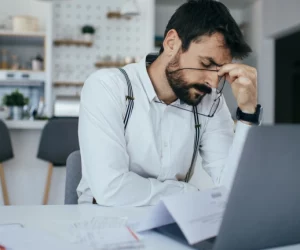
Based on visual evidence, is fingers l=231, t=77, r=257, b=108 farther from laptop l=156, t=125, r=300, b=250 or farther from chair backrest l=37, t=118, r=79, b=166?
chair backrest l=37, t=118, r=79, b=166

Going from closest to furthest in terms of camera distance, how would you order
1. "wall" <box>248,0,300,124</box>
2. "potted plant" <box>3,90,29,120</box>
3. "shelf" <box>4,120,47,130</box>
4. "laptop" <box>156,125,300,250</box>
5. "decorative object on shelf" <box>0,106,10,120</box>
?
"laptop" <box>156,125,300,250</box> → "shelf" <box>4,120,47,130</box> → "decorative object on shelf" <box>0,106,10,120</box> → "potted plant" <box>3,90,29,120</box> → "wall" <box>248,0,300,124</box>

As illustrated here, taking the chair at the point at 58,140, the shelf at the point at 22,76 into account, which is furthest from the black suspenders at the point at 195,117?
the shelf at the point at 22,76

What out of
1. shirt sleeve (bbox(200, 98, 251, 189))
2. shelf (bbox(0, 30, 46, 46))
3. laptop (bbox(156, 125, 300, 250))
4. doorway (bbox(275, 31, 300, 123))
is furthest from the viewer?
doorway (bbox(275, 31, 300, 123))

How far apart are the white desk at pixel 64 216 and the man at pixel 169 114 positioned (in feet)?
0.33

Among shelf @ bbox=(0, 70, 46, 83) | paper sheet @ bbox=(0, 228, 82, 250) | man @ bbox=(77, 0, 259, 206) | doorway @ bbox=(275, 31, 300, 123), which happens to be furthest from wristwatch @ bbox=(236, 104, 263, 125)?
doorway @ bbox=(275, 31, 300, 123)

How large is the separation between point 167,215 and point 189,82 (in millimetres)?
682

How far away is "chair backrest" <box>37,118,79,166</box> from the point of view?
3182 millimetres

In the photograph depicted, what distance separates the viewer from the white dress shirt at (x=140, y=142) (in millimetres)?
1250

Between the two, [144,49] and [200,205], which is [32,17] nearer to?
[144,49]

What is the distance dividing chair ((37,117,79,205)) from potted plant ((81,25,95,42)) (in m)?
2.92

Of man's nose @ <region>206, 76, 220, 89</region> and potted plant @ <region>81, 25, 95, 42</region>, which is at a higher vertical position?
potted plant @ <region>81, 25, 95, 42</region>

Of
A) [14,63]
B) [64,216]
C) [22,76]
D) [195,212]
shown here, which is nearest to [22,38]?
[14,63]

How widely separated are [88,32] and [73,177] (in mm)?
4726

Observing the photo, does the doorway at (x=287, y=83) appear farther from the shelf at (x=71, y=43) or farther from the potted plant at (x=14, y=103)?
the potted plant at (x=14, y=103)
